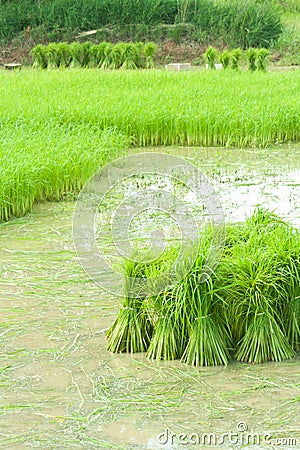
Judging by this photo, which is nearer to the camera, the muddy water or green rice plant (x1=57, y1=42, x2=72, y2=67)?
the muddy water

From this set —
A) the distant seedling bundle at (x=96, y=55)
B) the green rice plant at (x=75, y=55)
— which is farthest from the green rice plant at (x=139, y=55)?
the green rice plant at (x=75, y=55)

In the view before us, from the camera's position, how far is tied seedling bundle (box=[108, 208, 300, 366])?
144 inches

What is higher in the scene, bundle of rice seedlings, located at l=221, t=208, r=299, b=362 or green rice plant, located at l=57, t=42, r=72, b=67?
green rice plant, located at l=57, t=42, r=72, b=67

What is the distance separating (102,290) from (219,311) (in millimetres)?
999

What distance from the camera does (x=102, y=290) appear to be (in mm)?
4590

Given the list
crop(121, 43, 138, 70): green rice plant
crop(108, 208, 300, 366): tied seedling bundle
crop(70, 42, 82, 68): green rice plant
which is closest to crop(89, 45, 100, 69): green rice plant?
crop(70, 42, 82, 68): green rice plant

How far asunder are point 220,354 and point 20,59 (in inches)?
661

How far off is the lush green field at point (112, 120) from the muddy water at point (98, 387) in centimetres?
172

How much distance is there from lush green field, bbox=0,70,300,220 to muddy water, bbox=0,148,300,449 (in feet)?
5.64

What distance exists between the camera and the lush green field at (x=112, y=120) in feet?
21.8

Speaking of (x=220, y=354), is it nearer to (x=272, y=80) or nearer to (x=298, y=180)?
(x=298, y=180)

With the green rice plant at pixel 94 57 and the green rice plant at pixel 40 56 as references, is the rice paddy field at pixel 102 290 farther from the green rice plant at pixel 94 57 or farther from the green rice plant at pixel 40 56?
the green rice plant at pixel 40 56

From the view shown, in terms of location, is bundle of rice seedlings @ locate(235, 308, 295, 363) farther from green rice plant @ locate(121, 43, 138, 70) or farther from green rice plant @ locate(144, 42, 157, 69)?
green rice plant @ locate(144, 42, 157, 69)

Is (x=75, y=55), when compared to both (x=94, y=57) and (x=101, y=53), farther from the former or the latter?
(x=101, y=53)
